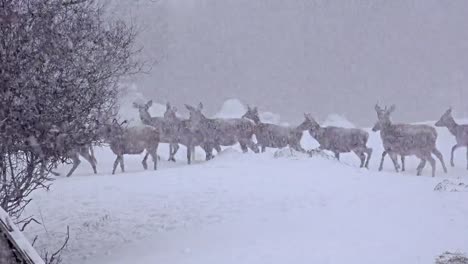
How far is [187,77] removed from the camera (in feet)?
153

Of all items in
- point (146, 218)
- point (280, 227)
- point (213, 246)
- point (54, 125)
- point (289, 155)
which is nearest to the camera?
point (54, 125)

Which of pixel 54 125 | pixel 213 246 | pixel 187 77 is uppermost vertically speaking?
pixel 187 77

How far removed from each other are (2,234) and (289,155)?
14.0 meters

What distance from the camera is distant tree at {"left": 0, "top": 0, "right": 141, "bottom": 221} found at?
716cm

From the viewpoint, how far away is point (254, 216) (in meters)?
10.6

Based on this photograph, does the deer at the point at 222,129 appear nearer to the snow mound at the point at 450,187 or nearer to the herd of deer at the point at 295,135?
the herd of deer at the point at 295,135

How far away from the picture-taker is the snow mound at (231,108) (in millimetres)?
42094

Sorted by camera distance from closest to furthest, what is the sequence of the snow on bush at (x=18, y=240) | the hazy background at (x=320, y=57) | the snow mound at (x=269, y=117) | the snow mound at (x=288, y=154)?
the snow on bush at (x=18, y=240), the snow mound at (x=288, y=154), the snow mound at (x=269, y=117), the hazy background at (x=320, y=57)

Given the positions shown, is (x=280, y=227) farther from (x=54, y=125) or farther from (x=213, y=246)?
(x=54, y=125)

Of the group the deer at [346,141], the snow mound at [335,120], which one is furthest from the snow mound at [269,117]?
the deer at [346,141]

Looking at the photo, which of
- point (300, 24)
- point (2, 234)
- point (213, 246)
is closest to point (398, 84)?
point (300, 24)

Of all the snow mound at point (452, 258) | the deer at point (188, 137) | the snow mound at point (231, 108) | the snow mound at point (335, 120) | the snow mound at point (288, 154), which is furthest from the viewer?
the snow mound at point (231, 108)

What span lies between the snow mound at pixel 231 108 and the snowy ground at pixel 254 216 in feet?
86.7

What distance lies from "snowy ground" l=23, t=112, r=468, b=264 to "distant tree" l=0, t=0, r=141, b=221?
1.98m
